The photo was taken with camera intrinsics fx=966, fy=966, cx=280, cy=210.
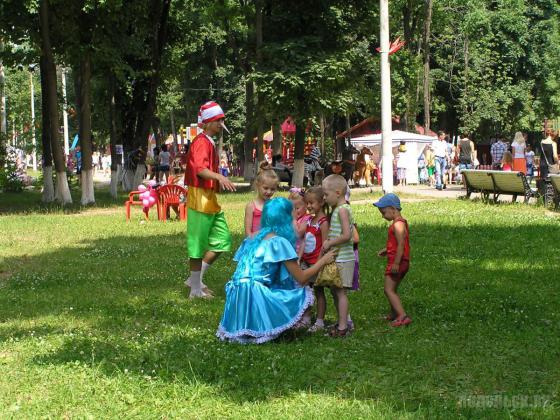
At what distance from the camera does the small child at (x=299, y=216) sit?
27.5ft

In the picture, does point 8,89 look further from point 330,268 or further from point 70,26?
point 330,268

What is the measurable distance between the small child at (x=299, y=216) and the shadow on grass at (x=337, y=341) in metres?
0.88

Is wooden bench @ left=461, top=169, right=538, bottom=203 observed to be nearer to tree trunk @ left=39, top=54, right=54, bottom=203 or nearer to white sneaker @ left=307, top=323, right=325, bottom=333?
tree trunk @ left=39, top=54, right=54, bottom=203

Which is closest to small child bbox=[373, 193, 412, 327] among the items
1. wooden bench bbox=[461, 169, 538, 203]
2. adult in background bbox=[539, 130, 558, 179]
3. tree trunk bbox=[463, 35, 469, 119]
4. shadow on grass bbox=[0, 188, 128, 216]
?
wooden bench bbox=[461, 169, 538, 203]

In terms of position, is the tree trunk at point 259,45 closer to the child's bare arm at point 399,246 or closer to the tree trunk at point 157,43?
the tree trunk at point 157,43

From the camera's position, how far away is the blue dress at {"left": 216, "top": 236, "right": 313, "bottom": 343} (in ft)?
24.8

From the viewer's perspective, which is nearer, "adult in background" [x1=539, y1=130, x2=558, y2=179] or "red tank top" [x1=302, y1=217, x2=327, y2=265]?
"red tank top" [x1=302, y1=217, x2=327, y2=265]

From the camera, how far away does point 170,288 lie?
10.7 m

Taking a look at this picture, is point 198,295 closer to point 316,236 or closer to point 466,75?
point 316,236

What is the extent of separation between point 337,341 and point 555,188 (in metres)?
13.9

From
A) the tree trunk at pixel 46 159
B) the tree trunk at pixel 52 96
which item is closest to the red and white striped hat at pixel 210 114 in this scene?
the tree trunk at pixel 52 96

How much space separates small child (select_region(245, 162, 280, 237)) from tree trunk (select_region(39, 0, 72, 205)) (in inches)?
729

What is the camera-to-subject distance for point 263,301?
7.58 m

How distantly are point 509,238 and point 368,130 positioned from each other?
42.1m
